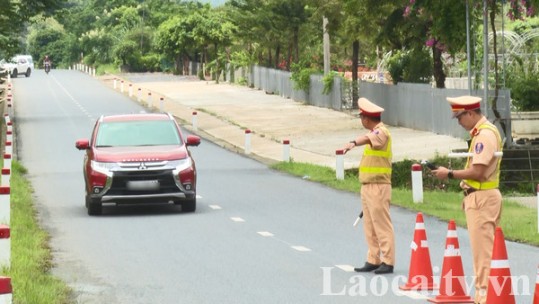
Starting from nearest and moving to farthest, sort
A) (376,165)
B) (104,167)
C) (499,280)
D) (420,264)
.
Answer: (499,280) < (420,264) < (376,165) < (104,167)

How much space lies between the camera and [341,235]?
19.1 m

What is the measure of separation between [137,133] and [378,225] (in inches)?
388

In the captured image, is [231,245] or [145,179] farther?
[145,179]

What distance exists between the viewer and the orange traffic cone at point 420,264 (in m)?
13.1

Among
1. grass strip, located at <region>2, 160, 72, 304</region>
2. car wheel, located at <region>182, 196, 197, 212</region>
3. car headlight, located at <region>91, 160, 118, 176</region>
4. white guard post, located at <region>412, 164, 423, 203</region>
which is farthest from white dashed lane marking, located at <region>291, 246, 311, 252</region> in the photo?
white guard post, located at <region>412, 164, 423, 203</region>

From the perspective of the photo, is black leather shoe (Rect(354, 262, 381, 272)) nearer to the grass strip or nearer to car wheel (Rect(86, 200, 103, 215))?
the grass strip

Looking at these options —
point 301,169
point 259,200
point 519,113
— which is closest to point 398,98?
point 519,113

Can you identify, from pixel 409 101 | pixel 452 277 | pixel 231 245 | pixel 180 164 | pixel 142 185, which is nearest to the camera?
pixel 452 277

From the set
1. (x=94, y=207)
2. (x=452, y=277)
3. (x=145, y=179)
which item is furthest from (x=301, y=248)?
(x=94, y=207)

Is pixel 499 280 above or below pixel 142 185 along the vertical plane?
above

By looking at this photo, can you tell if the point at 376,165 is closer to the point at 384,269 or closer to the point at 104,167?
the point at 384,269

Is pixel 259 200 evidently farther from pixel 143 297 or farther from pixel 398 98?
pixel 398 98

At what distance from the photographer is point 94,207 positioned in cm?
2261

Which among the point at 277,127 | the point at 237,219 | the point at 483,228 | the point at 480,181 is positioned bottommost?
the point at 277,127
